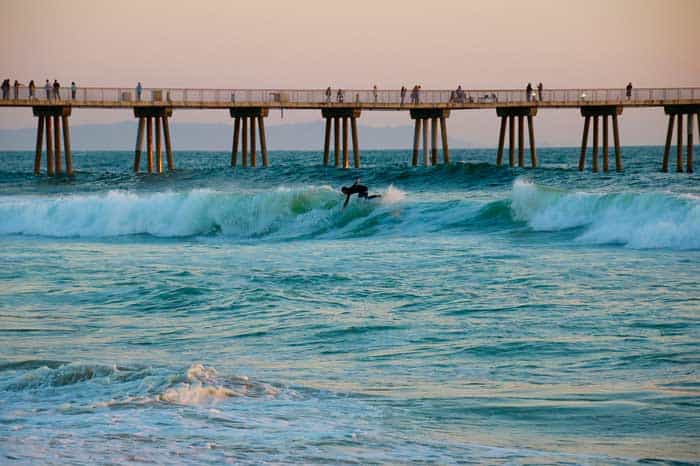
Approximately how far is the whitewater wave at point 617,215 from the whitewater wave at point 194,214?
5.50 meters

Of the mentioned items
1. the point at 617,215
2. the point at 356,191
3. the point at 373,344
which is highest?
the point at 356,191

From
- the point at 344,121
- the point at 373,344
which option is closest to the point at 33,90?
the point at 344,121

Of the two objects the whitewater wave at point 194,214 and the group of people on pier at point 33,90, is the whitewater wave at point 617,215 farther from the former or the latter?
the group of people on pier at point 33,90

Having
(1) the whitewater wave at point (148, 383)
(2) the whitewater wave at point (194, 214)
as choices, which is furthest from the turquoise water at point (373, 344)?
(2) the whitewater wave at point (194, 214)

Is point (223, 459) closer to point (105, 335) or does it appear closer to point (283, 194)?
point (105, 335)

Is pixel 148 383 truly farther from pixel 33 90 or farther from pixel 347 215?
pixel 33 90

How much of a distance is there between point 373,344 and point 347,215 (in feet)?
64.1

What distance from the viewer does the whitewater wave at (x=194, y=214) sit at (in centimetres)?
3216

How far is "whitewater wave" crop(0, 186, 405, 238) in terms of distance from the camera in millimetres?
32156

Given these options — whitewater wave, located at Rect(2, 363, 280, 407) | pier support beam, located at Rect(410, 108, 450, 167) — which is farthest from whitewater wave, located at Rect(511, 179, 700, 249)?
pier support beam, located at Rect(410, 108, 450, 167)

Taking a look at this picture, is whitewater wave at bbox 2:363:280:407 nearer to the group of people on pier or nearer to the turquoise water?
the turquoise water

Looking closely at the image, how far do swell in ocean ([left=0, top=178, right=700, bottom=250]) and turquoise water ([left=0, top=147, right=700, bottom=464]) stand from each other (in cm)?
14

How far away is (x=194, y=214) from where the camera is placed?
33406 mm

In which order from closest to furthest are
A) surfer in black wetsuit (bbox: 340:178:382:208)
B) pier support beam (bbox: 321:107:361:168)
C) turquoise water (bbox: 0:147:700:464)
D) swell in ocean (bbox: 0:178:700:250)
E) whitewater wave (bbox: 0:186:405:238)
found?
→ 1. turquoise water (bbox: 0:147:700:464)
2. swell in ocean (bbox: 0:178:700:250)
3. surfer in black wetsuit (bbox: 340:178:382:208)
4. whitewater wave (bbox: 0:186:405:238)
5. pier support beam (bbox: 321:107:361:168)
